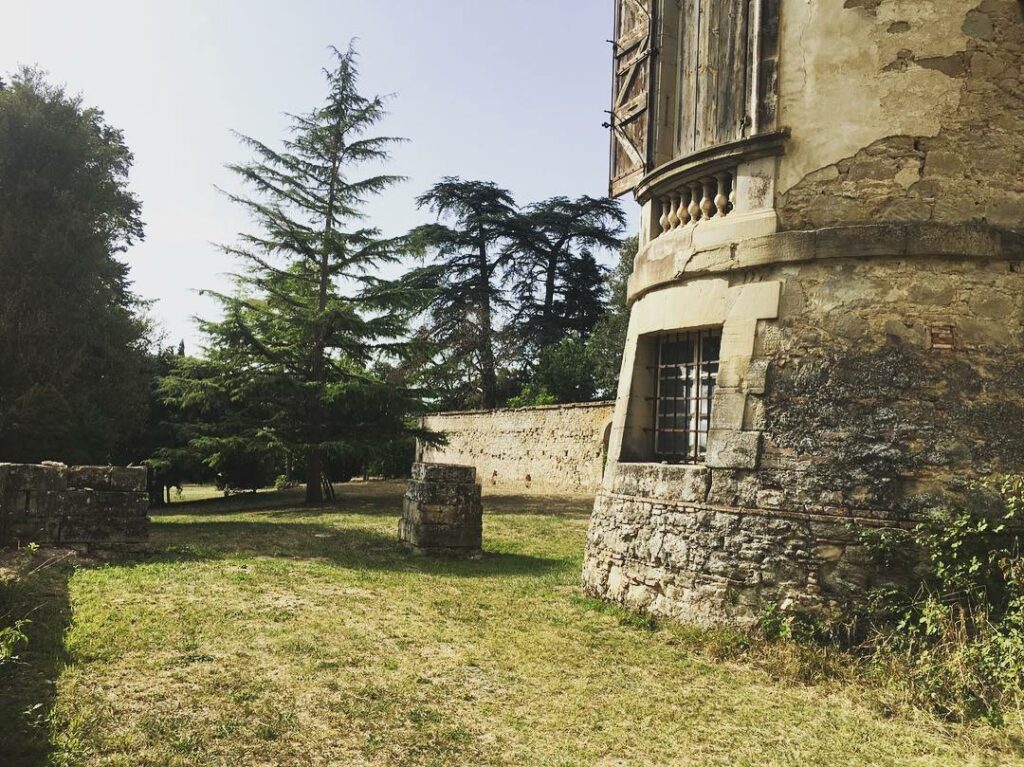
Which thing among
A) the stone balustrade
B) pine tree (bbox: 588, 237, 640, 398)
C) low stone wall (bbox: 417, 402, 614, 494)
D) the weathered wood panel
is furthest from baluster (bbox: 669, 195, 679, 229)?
pine tree (bbox: 588, 237, 640, 398)

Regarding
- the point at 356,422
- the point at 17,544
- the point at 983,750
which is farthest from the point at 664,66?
the point at 356,422

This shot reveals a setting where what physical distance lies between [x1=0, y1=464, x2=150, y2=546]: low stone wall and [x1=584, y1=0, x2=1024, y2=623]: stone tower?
20.4 ft

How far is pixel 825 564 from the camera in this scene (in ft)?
18.7

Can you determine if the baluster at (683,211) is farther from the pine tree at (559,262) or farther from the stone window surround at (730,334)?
A: the pine tree at (559,262)

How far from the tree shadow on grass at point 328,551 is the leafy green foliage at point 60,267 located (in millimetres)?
5194

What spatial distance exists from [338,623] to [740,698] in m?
3.23

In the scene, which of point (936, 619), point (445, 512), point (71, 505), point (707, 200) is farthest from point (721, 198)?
point (71, 505)

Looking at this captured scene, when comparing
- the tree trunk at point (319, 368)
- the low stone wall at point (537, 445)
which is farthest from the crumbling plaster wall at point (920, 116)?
the tree trunk at point (319, 368)

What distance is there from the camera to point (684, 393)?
283 inches

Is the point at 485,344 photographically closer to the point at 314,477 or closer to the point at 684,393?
the point at 314,477

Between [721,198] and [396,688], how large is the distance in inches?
185

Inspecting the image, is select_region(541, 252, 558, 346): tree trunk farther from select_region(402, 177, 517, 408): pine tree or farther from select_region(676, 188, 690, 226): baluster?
select_region(676, 188, 690, 226): baluster

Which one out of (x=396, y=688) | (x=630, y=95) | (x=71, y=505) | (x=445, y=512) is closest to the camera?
(x=396, y=688)

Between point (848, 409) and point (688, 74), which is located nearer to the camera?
point (848, 409)
